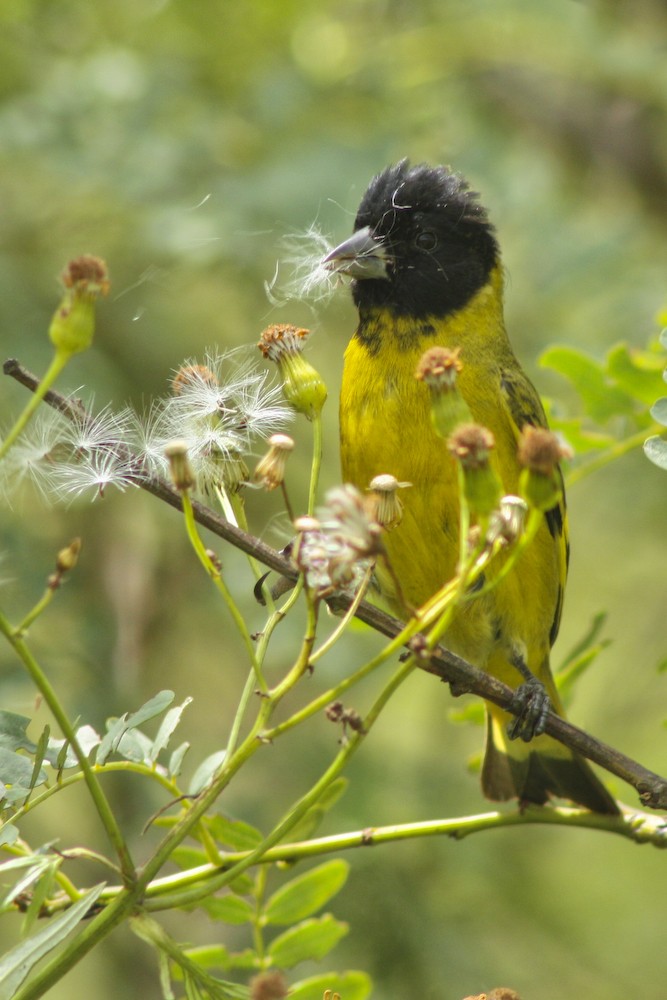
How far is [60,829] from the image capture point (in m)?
5.60

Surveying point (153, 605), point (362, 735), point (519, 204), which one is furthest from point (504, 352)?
point (362, 735)

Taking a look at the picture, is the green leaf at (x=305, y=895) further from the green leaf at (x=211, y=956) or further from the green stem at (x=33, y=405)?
the green stem at (x=33, y=405)

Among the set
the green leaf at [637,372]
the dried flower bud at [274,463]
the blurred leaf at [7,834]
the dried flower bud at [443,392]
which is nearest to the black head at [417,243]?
the green leaf at [637,372]

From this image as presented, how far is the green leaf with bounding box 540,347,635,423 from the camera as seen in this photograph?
3.28 m

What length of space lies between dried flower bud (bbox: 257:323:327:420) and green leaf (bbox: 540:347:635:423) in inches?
44.7

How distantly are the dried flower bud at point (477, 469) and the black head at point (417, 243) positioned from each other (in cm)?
188

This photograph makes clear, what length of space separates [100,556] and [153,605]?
300mm

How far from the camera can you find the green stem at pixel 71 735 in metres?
1.61

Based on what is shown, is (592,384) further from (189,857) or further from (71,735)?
(71,735)

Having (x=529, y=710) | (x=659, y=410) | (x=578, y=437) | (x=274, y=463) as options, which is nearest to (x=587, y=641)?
(x=529, y=710)

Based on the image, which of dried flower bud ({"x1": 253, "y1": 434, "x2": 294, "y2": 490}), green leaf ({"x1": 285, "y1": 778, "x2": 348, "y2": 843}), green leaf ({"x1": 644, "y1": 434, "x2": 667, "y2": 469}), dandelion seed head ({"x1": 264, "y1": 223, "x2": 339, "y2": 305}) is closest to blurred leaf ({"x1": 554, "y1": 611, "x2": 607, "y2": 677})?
green leaf ({"x1": 644, "y1": 434, "x2": 667, "y2": 469})

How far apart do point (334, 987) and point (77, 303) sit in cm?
141

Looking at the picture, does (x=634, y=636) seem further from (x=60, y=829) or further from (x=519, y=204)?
(x=60, y=829)

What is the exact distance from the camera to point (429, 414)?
140 inches
